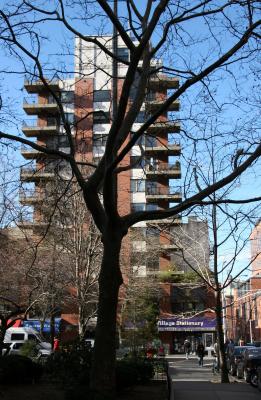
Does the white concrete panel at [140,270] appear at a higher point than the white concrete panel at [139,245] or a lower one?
lower

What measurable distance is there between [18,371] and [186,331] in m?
47.8

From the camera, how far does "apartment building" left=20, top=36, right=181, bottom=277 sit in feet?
50.1

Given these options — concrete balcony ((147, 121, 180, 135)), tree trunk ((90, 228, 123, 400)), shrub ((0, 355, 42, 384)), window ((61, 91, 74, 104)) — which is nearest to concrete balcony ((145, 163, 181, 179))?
concrete balcony ((147, 121, 180, 135))

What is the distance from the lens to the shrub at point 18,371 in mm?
15055

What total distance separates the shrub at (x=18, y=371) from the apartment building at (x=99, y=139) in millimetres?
5152

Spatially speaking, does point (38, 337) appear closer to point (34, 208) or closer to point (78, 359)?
point (34, 208)

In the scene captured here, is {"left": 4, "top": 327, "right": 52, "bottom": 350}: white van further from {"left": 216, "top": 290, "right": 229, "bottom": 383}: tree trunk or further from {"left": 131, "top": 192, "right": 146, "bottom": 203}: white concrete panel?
{"left": 216, "top": 290, "right": 229, "bottom": 383}: tree trunk

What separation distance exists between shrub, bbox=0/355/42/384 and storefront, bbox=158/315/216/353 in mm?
38219

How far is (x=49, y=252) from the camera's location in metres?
35.1

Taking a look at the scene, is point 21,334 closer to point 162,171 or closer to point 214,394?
point 162,171

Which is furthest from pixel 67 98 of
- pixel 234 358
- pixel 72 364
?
pixel 234 358

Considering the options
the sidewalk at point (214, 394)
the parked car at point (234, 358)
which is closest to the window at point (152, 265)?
the parked car at point (234, 358)

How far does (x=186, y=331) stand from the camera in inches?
2405

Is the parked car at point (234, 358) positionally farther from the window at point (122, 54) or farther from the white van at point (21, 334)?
the window at point (122, 54)
